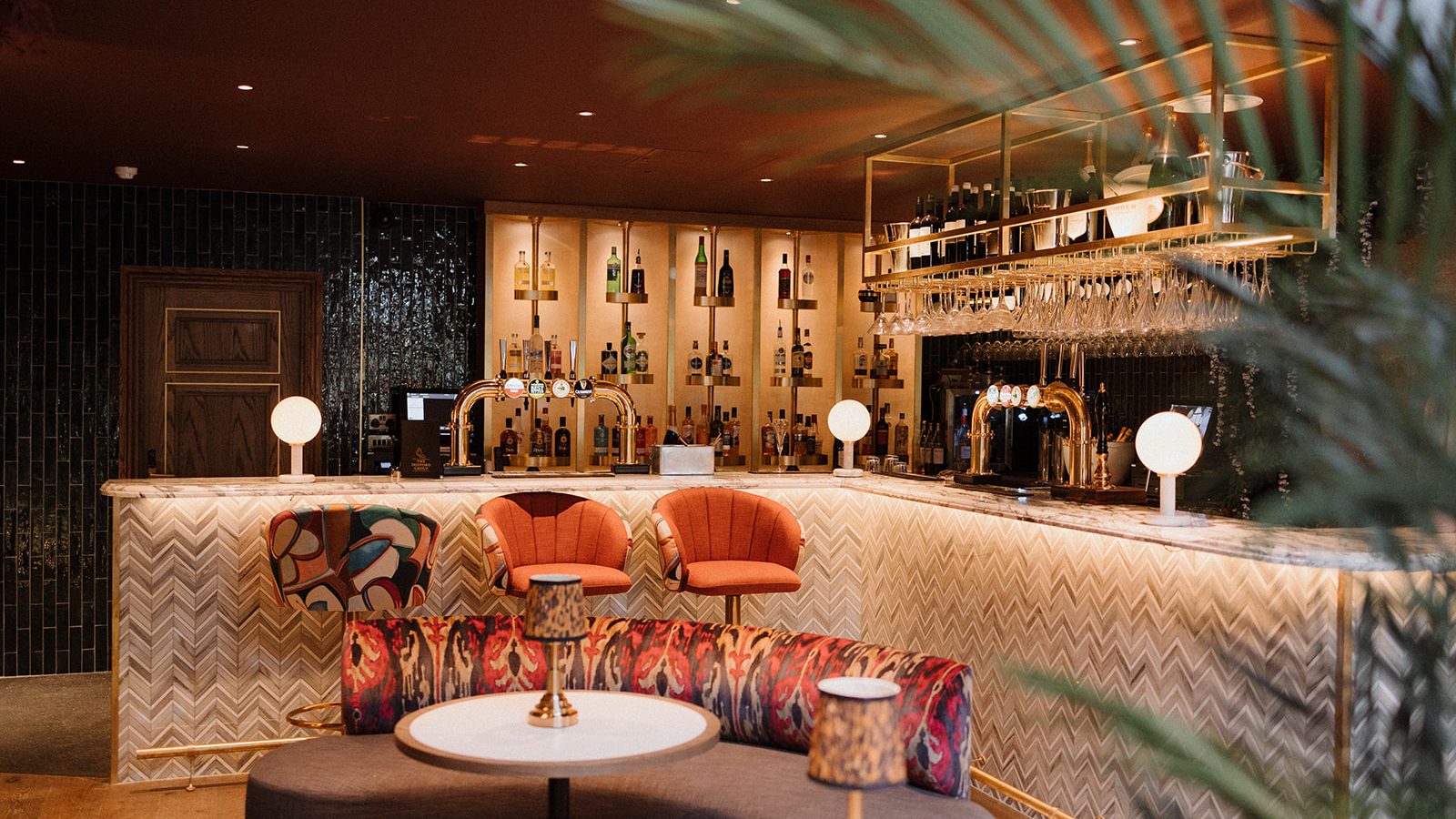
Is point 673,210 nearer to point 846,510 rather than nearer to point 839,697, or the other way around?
point 846,510

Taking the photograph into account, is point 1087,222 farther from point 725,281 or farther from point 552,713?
point 725,281

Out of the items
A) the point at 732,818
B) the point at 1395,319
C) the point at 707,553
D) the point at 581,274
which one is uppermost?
the point at 581,274

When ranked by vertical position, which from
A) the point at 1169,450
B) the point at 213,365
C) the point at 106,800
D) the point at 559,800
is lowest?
the point at 106,800

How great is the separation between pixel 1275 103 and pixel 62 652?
6.93 m

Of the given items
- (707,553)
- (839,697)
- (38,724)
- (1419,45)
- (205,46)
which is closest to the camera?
(1419,45)

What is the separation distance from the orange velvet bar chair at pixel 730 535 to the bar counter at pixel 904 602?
0.22 m

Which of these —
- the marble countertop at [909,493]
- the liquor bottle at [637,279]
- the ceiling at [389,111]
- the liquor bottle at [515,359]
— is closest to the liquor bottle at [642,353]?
the liquor bottle at [637,279]

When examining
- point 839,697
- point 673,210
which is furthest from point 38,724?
point 839,697

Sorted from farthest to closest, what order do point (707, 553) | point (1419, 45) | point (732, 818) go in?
point (707, 553) < point (732, 818) < point (1419, 45)

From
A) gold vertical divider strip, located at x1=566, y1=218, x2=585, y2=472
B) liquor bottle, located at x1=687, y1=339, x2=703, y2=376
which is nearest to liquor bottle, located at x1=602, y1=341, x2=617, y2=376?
gold vertical divider strip, located at x1=566, y1=218, x2=585, y2=472

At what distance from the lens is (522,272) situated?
8.23 metres

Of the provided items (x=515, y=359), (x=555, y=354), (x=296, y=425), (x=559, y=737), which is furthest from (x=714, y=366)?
(x=559, y=737)

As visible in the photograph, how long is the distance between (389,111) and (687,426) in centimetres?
379

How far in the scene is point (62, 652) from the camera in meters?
7.45
